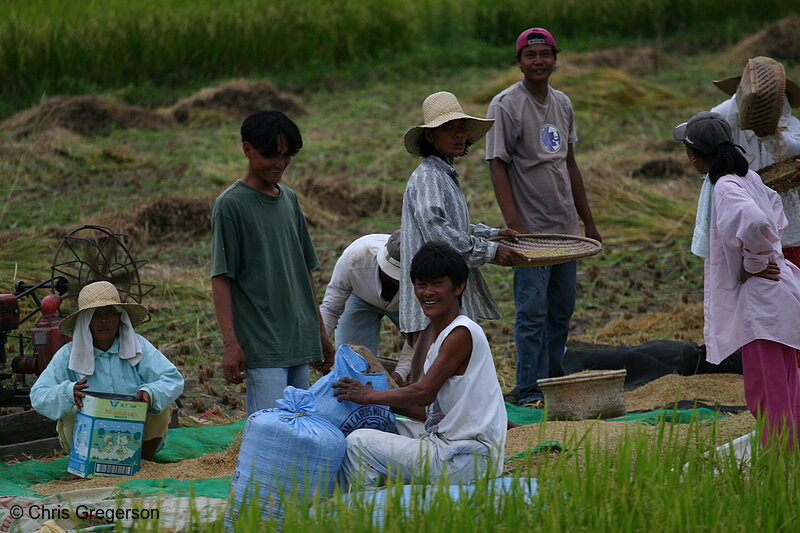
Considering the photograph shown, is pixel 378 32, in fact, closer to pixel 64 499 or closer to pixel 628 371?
pixel 628 371

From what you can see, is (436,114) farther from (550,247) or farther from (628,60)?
(628,60)

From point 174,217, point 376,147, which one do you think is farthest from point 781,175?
point 376,147

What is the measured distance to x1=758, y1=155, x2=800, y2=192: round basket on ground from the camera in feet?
16.7

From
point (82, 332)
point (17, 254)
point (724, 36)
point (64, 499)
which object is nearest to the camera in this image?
point (64, 499)

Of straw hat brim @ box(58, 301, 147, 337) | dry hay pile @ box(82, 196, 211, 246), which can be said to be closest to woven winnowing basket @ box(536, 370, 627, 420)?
straw hat brim @ box(58, 301, 147, 337)

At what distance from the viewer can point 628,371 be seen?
6.11 m

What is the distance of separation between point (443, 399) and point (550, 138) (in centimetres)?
Answer: 206

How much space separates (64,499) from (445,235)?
169cm

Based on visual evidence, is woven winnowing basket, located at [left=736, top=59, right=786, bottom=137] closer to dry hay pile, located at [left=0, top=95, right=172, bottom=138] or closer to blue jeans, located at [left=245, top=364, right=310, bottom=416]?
blue jeans, located at [left=245, top=364, right=310, bottom=416]

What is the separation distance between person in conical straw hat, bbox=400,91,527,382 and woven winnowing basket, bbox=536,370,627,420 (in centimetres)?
68

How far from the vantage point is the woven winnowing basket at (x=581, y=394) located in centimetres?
505

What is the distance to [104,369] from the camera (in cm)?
464

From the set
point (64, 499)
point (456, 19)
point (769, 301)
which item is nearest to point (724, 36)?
point (456, 19)

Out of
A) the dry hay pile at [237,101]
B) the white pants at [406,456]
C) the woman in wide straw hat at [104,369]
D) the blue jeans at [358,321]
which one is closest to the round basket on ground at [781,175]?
the blue jeans at [358,321]
